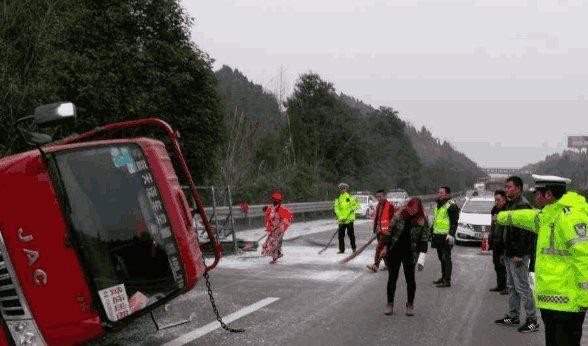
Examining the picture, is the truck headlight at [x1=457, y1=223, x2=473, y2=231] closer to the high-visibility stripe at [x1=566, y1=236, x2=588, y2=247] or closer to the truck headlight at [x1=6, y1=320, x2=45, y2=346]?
the high-visibility stripe at [x1=566, y1=236, x2=588, y2=247]

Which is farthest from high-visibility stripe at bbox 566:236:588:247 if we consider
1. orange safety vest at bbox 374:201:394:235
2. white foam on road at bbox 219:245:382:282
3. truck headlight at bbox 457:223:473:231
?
truck headlight at bbox 457:223:473:231

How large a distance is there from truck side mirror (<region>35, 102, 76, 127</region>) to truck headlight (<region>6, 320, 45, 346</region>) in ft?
4.68

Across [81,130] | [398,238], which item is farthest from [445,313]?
[81,130]

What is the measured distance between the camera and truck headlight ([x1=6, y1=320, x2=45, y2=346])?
168 inches

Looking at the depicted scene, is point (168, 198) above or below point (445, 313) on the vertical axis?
above

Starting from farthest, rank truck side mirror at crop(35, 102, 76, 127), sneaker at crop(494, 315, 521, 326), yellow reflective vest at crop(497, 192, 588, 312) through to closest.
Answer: sneaker at crop(494, 315, 521, 326), yellow reflective vest at crop(497, 192, 588, 312), truck side mirror at crop(35, 102, 76, 127)

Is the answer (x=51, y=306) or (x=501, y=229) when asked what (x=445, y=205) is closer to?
(x=501, y=229)

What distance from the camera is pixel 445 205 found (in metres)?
11.6

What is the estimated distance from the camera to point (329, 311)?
8422 mm

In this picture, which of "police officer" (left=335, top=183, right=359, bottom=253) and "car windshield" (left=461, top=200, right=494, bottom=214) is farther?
"car windshield" (left=461, top=200, right=494, bottom=214)

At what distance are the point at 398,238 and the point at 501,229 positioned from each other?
4.81ft

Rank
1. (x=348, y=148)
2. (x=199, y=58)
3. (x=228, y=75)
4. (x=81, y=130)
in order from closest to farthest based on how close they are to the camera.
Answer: (x=81, y=130), (x=199, y=58), (x=348, y=148), (x=228, y=75)

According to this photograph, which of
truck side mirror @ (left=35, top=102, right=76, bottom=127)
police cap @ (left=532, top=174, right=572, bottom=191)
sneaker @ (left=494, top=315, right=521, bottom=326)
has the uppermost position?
truck side mirror @ (left=35, top=102, right=76, bottom=127)

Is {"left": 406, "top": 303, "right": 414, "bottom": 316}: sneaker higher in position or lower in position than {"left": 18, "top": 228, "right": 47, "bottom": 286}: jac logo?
lower
